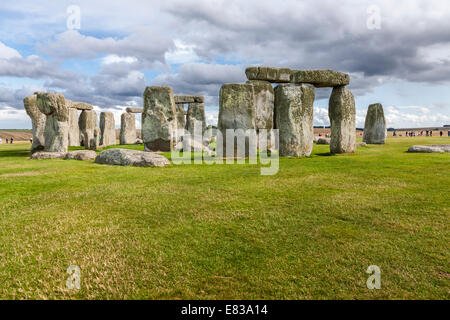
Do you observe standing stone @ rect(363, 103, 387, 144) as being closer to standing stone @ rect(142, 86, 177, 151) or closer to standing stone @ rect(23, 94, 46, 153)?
standing stone @ rect(142, 86, 177, 151)

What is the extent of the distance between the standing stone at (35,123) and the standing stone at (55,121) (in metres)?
1.51

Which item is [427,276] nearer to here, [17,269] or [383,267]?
[383,267]

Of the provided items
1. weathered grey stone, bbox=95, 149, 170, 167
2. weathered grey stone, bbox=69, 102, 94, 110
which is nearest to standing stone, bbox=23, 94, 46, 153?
weathered grey stone, bbox=95, 149, 170, 167

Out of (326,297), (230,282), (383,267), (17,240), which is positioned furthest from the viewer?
(17,240)

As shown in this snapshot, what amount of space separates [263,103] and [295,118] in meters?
4.66

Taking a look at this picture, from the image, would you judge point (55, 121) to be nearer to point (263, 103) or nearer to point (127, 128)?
point (263, 103)

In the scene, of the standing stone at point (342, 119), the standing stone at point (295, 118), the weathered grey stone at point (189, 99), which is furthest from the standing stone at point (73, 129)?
the standing stone at point (342, 119)

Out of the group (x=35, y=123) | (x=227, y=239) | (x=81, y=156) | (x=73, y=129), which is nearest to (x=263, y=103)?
(x=81, y=156)

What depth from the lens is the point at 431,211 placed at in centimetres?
411

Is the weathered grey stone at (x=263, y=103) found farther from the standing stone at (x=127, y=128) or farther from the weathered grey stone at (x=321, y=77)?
the standing stone at (x=127, y=128)

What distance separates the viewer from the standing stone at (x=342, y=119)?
38.5 feet

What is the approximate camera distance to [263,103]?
1484 cm
